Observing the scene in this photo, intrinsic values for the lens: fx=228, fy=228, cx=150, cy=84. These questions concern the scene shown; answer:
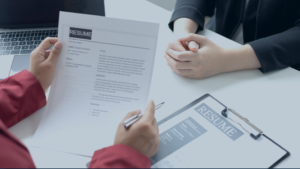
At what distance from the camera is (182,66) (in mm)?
745

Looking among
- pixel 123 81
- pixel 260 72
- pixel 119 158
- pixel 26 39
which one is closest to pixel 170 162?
pixel 119 158

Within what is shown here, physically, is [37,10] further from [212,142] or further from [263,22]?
[263,22]

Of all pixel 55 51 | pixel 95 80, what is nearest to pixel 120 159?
pixel 95 80

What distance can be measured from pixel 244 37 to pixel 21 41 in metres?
0.94

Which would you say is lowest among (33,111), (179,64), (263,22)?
(33,111)

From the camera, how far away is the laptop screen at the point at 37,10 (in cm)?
Answer: 85

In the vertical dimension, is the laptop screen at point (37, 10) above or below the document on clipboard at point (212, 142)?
above

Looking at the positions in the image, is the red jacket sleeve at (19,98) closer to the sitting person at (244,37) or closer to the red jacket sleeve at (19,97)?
the red jacket sleeve at (19,97)

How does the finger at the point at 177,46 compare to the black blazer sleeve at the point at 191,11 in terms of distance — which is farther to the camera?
the black blazer sleeve at the point at 191,11

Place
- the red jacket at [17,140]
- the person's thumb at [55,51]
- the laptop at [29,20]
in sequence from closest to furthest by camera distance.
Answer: the red jacket at [17,140] < the person's thumb at [55,51] < the laptop at [29,20]

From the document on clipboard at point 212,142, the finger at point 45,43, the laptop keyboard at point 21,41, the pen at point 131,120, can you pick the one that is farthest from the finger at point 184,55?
the laptop keyboard at point 21,41

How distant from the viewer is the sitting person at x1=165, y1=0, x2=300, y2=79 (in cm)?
75

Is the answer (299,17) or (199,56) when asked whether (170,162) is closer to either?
(199,56)

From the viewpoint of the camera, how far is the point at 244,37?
1053mm
